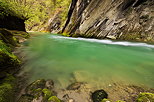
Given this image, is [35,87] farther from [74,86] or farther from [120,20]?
[120,20]

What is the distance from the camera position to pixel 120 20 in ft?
42.0

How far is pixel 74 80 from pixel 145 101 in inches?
82.6

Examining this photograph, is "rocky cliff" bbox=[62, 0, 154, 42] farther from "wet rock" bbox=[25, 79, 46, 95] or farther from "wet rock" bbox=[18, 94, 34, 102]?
"wet rock" bbox=[18, 94, 34, 102]

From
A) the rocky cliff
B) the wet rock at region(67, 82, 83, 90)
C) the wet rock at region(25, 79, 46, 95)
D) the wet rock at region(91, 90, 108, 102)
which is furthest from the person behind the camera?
the rocky cliff

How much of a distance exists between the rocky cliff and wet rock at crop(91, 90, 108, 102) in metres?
11.4

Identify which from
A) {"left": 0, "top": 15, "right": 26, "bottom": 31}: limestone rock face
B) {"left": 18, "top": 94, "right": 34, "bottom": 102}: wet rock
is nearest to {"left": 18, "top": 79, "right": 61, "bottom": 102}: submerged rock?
{"left": 18, "top": 94, "right": 34, "bottom": 102}: wet rock

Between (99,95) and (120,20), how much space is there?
44.2 ft

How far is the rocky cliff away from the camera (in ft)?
35.0

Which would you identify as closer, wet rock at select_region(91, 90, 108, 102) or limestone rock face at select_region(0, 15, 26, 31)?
wet rock at select_region(91, 90, 108, 102)

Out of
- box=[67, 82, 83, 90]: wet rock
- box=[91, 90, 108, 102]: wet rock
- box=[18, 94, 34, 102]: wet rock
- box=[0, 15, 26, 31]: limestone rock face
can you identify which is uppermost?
box=[0, 15, 26, 31]: limestone rock face

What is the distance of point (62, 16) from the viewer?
41031 millimetres

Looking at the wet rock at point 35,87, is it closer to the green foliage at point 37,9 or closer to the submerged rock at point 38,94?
the submerged rock at point 38,94

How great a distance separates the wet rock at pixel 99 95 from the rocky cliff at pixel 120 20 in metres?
11.4

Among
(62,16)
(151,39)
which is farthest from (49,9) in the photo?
(151,39)
